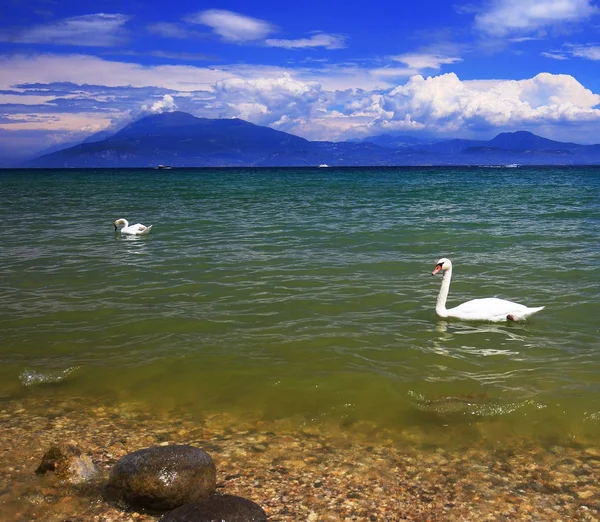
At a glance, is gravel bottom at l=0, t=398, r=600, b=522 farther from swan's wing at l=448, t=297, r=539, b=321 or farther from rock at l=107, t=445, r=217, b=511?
swan's wing at l=448, t=297, r=539, b=321

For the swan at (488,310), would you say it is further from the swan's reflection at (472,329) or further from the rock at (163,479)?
the rock at (163,479)

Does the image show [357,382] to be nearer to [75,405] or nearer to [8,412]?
[75,405]

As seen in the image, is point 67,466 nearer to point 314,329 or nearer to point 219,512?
point 219,512

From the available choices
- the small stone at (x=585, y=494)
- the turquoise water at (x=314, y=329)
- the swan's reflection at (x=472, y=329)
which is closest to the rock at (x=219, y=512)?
the turquoise water at (x=314, y=329)

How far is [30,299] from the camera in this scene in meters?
12.1

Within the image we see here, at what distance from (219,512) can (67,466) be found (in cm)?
176

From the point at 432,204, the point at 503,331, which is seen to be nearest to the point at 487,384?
the point at 503,331

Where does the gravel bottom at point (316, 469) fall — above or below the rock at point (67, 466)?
below

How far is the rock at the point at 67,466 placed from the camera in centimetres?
536

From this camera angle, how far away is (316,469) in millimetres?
5668

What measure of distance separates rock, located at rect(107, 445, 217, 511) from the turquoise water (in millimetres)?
1940

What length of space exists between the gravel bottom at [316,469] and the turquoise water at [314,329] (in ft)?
1.38

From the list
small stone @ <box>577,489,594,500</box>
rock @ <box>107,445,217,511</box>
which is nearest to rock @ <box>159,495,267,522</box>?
rock @ <box>107,445,217,511</box>

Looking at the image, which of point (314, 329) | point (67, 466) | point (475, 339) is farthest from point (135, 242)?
point (67, 466)
